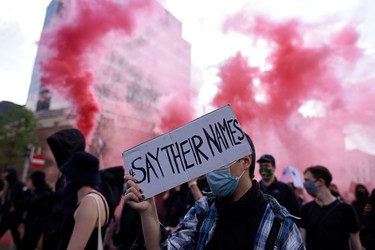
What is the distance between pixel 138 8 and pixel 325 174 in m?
13.1

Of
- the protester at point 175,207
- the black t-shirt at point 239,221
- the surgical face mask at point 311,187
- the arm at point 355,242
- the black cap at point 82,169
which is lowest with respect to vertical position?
the arm at point 355,242

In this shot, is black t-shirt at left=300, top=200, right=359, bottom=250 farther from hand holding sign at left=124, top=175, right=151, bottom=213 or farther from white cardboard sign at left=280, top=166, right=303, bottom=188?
white cardboard sign at left=280, top=166, right=303, bottom=188

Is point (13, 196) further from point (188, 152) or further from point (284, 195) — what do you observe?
point (188, 152)

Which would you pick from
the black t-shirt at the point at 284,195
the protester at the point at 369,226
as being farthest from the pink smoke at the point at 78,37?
the protester at the point at 369,226

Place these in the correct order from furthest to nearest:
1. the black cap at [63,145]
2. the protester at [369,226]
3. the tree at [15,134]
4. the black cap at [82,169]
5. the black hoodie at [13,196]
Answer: the tree at [15,134], the black hoodie at [13,196], the black cap at [63,145], the protester at [369,226], the black cap at [82,169]

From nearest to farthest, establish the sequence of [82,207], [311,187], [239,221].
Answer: [239,221] → [82,207] → [311,187]

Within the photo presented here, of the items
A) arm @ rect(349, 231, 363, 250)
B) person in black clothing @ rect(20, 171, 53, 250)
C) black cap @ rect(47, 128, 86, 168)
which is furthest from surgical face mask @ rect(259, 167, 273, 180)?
person in black clothing @ rect(20, 171, 53, 250)

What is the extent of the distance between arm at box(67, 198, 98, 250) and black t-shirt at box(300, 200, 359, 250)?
284 centimetres

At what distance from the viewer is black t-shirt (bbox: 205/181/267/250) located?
169 centimetres

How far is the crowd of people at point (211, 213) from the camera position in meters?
1.74

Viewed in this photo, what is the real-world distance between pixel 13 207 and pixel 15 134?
63.7ft

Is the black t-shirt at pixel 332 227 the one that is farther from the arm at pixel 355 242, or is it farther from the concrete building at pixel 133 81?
the concrete building at pixel 133 81

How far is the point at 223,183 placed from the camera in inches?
72.0

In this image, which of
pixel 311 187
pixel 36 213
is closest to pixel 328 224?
pixel 311 187
